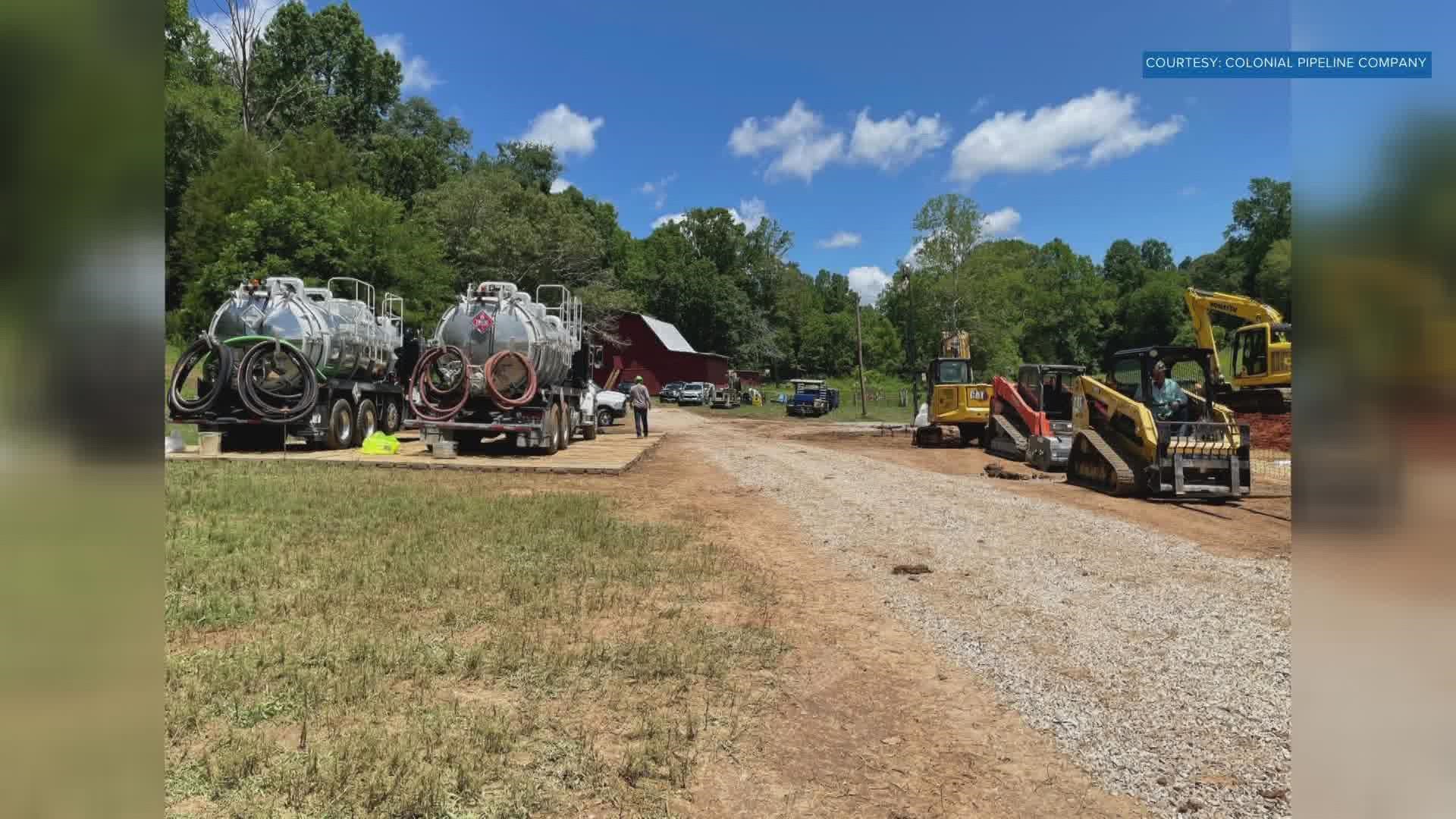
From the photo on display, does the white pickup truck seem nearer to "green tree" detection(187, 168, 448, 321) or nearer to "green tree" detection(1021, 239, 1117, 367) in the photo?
"green tree" detection(187, 168, 448, 321)

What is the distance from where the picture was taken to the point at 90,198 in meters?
0.89

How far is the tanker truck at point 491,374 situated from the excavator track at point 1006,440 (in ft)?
33.2

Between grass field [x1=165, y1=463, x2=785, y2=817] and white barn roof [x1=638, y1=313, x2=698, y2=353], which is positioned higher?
white barn roof [x1=638, y1=313, x2=698, y2=353]

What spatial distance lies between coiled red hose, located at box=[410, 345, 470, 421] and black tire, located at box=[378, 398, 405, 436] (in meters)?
3.81

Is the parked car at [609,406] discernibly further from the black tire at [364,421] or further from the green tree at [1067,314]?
the green tree at [1067,314]

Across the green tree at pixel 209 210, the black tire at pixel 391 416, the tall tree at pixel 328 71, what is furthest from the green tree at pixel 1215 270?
the tall tree at pixel 328 71

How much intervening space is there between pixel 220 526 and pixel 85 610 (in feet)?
26.1

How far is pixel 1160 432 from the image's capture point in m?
11.3

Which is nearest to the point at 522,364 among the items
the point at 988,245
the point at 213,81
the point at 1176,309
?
the point at 213,81

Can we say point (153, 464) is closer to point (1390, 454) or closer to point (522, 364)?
point (1390, 454)

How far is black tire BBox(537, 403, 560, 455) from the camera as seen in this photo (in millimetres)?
15125

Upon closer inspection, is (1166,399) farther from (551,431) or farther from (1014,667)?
(551,431)

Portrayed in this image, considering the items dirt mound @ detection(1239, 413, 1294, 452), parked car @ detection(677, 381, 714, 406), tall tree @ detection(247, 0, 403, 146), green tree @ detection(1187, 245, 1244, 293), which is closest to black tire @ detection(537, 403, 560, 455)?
dirt mound @ detection(1239, 413, 1294, 452)

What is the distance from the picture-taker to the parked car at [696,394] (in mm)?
46375
